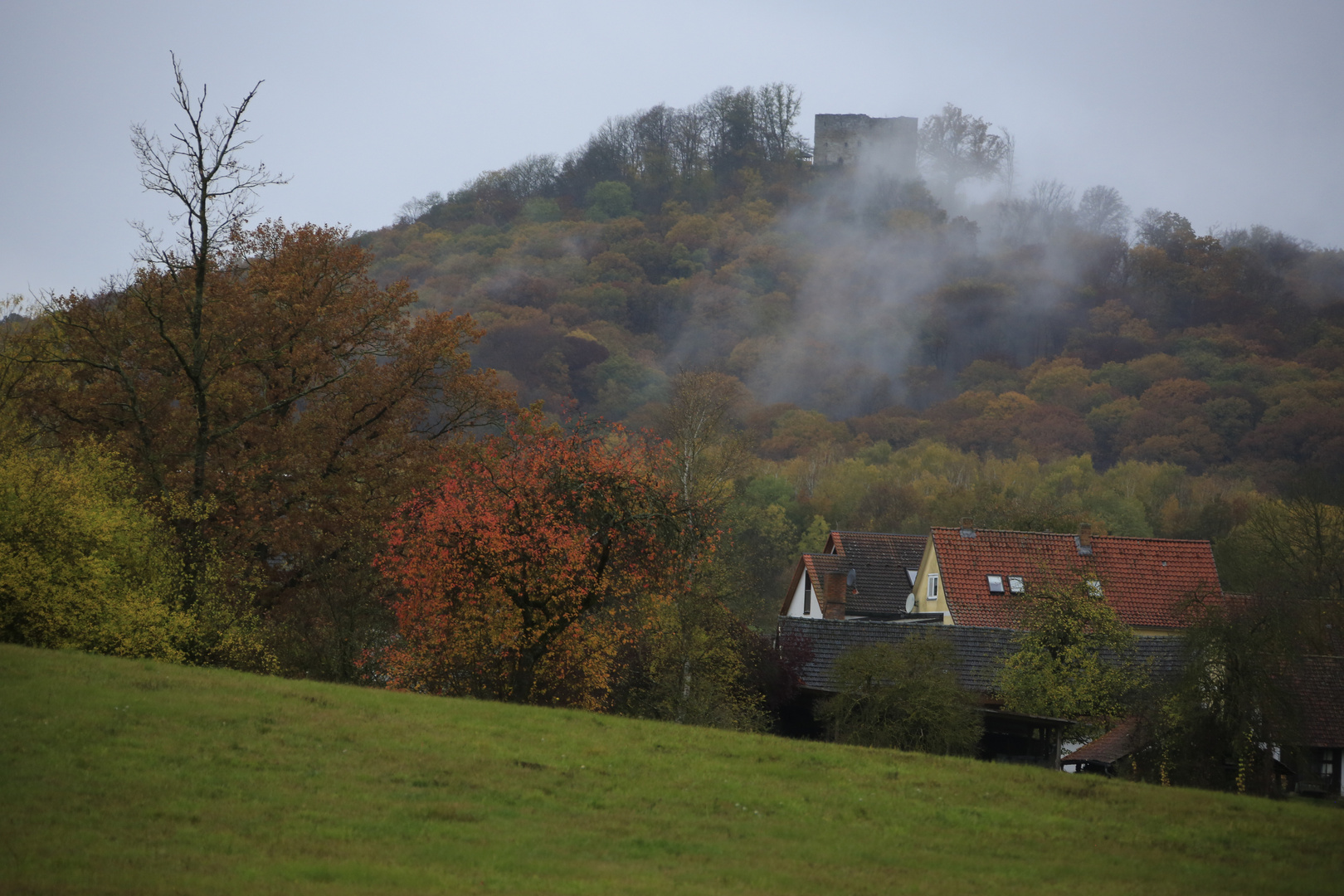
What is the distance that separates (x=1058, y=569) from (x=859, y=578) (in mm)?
11288

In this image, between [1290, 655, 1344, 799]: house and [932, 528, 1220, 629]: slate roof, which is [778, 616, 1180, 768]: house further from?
[932, 528, 1220, 629]: slate roof

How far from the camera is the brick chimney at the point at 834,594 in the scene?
4591 cm

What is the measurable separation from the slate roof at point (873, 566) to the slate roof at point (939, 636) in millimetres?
15881

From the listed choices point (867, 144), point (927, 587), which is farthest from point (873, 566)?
point (867, 144)

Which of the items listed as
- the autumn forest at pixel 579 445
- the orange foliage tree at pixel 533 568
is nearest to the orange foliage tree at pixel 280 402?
the autumn forest at pixel 579 445

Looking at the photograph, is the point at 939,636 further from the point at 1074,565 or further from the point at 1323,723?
the point at 1074,565

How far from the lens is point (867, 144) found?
649ft

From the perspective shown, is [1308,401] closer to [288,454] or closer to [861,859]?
[288,454]

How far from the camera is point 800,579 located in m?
54.3

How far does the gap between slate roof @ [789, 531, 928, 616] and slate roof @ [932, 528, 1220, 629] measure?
6.88 meters

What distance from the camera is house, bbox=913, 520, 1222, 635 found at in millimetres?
41906

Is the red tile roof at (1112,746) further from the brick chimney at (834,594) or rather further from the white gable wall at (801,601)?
the white gable wall at (801,601)

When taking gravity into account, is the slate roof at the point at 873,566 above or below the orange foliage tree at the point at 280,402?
below

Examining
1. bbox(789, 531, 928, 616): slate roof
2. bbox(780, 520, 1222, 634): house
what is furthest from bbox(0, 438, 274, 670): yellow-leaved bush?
bbox(789, 531, 928, 616): slate roof
